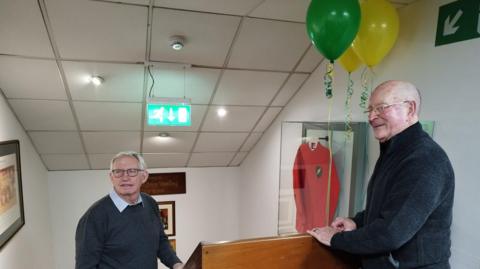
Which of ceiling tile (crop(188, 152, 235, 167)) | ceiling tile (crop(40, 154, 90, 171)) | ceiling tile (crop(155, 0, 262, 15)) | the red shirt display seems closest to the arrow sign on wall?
ceiling tile (crop(155, 0, 262, 15))

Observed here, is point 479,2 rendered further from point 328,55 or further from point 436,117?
point 328,55

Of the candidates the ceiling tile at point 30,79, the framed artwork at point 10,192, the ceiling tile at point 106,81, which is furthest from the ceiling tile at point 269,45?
the framed artwork at point 10,192

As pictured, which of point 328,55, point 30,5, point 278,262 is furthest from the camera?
point 30,5

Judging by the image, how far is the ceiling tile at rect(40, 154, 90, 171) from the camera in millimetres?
3761

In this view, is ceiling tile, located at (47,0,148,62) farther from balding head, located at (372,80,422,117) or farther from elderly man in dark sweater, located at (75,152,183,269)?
balding head, located at (372,80,422,117)

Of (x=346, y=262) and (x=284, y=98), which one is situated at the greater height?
(x=284, y=98)

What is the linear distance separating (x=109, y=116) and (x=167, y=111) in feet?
3.50

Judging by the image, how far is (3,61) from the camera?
2.26 m

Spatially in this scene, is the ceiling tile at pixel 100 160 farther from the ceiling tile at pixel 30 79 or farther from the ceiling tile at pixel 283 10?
the ceiling tile at pixel 283 10

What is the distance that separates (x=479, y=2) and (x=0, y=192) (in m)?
3.59

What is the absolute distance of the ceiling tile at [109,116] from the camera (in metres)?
2.96

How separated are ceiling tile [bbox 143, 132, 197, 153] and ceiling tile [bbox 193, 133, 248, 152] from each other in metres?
0.13

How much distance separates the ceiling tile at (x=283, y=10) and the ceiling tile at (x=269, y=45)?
7cm

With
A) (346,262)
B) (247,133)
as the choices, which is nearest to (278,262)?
(346,262)
